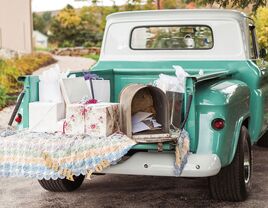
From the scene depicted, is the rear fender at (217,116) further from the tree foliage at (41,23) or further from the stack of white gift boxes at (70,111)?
the tree foliage at (41,23)

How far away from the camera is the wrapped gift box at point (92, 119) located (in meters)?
4.20

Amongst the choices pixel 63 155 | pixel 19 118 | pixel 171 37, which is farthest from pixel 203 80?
pixel 171 37

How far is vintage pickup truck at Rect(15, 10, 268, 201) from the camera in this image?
13.9 feet

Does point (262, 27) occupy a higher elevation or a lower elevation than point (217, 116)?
lower

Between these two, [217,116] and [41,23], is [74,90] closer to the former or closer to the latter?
[217,116]

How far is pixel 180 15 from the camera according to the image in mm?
6277

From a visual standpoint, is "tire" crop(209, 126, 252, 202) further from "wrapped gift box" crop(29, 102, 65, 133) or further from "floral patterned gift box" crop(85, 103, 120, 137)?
"wrapped gift box" crop(29, 102, 65, 133)

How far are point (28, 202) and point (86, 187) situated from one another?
0.71m

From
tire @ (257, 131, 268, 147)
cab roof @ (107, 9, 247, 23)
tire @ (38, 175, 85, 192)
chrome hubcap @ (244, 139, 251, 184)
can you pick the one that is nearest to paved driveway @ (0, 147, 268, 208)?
tire @ (38, 175, 85, 192)

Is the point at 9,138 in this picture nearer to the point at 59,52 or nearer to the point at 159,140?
the point at 159,140

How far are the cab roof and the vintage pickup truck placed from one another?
0.01 meters

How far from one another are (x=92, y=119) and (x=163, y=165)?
24.3 inches

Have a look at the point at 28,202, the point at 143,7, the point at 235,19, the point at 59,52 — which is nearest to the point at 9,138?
the point at 28,202

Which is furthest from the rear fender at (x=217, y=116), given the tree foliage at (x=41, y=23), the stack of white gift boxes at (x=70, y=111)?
the tree foliage at (x=41, y=23)
